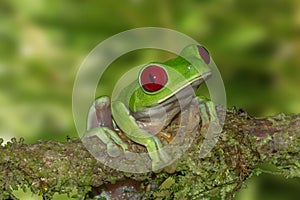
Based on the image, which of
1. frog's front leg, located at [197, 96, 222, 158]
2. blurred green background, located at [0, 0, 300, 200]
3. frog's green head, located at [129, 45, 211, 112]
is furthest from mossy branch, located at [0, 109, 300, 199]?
blurred green background, located at [0, 0, 300, 200]

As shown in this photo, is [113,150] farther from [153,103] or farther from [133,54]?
[133,54]

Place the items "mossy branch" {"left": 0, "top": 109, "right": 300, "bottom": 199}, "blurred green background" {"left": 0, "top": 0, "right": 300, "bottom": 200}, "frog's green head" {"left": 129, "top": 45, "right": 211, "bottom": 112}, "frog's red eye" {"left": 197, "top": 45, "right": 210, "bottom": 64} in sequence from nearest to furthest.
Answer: "mossy branch" {"left": 0, "top": 109, "right": 300, "bottom": 199}
"frog's green head" {"left": 129, "top": 45, "right": 211, "bottom": 112}
"frog's red eye" {"left": 197, "top": 45, "right": 210, "bottom": 64}
"blurred green background" {"left": 0, "top": 0, "right": 300, "bottom": 200}

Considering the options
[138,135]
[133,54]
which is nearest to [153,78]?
[138,135]

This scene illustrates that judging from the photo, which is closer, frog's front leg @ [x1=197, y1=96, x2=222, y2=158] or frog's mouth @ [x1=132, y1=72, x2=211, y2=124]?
frog's front leg @ [x1=197, y1=96, x2=222, y2=158]

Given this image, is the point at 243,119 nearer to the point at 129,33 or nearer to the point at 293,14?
the point at 129,33

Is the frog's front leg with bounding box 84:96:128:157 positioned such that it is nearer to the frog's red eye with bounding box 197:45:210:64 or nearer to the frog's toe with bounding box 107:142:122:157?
the frog's toe with bounding box 107:142:122:157

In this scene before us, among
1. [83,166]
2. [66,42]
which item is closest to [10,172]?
[83,166]

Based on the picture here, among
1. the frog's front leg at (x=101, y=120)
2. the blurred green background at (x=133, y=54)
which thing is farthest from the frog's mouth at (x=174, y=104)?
the blurred green background at (x=133, y=54)
